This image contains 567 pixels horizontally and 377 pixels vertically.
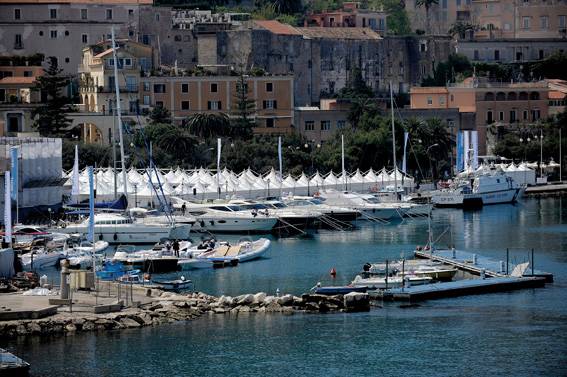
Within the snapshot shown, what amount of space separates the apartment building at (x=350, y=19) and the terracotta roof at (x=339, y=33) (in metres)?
1.75

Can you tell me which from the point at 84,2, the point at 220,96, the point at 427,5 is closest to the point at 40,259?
the point at 220,96

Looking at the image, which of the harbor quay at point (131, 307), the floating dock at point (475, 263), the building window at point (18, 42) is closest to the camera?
the harbor quay at point (131, 307)

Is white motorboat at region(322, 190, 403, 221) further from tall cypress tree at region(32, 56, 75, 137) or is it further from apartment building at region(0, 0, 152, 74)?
apartment building at region(0, 0, 152, 74)

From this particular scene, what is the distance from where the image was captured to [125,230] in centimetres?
7394

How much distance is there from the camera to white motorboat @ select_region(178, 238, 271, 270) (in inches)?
2650

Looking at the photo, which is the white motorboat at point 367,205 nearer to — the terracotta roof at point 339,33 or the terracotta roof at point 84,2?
the terracotta roof at point 84,2

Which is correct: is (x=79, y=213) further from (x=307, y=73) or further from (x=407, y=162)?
(x=307, y=73)

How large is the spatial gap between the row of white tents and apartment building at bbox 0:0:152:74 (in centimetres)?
1811

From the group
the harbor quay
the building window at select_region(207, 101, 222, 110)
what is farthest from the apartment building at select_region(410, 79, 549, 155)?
the harbor quay

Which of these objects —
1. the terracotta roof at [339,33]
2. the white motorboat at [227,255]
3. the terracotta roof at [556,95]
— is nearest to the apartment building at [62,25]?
the terracotta roof at [339,33]

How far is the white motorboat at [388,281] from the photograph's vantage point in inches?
2422

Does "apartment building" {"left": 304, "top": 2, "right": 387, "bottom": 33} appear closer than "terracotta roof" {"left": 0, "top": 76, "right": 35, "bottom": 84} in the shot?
No

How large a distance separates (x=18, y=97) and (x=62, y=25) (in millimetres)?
7132

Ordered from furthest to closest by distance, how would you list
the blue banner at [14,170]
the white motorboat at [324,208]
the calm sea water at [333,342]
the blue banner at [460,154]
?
the blue banner at [460,154]
the white motorboat at [324,208]
the blue banner at [14,170]
the calm sea water at [333,342]
